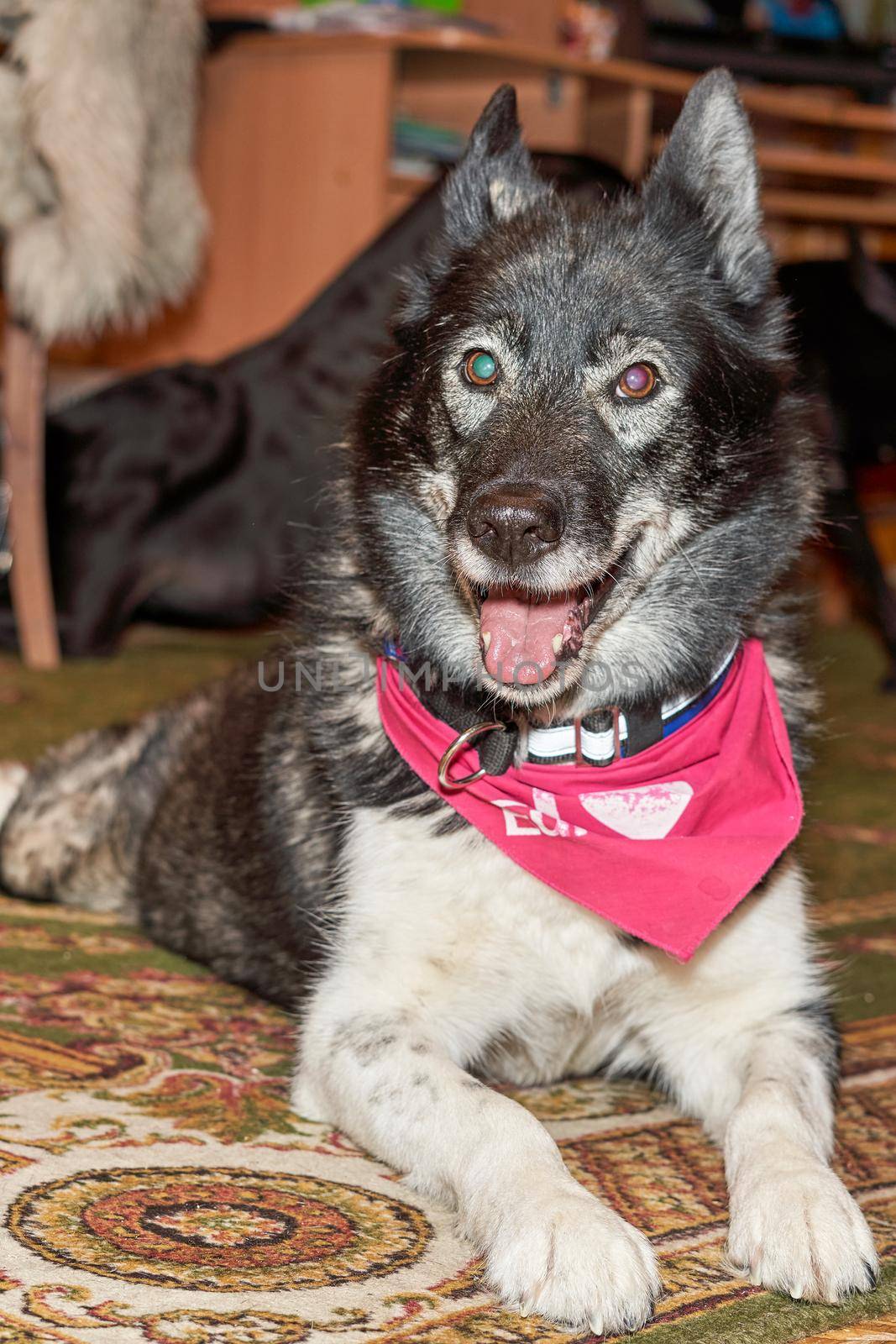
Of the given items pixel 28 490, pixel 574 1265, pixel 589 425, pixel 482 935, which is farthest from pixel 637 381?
pixel 28 490

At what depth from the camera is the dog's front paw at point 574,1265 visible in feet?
5.09

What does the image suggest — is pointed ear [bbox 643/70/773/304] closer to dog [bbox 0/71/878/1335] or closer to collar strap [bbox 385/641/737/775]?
dog [bbox 0/71/878/1335]

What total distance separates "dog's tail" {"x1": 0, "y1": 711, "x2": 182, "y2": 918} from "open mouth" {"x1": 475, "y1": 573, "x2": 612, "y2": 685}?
41.1 inches

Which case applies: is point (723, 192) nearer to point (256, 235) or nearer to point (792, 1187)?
point (792, 1187)

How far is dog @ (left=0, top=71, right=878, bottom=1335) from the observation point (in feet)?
6.69

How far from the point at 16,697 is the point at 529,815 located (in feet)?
9.45

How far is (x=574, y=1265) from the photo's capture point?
1.58 meters

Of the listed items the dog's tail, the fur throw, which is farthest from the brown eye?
the fur throw

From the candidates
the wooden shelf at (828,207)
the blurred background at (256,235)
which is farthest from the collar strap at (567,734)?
the wooden shelf at (828,207)

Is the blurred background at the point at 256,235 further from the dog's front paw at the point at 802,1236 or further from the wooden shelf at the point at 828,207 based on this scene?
the dog's front paw at the point at 802,1236

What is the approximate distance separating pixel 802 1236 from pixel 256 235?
5343mm

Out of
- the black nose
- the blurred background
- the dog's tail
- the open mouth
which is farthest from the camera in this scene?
the blurred background

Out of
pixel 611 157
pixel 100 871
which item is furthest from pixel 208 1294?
pixel 611 157

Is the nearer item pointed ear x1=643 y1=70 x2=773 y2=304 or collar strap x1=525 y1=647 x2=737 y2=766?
collar strap x1=525 y1=647 x2=737 y2=766
